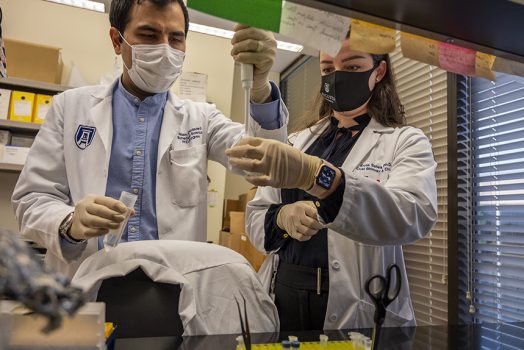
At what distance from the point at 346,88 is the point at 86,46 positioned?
291 cm

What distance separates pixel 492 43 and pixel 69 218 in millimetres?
969

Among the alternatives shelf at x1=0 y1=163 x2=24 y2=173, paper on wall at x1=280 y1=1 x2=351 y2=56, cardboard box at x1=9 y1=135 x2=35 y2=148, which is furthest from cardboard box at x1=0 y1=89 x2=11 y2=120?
paper on wall at x1=280 y1=1 x2=351 y2=56

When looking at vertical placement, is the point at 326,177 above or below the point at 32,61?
below

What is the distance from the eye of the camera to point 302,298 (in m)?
1.10

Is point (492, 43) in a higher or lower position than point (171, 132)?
higher

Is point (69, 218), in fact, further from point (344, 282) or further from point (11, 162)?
point (11, 162)

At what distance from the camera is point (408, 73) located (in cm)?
267

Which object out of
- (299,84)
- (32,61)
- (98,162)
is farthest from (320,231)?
(299,84)

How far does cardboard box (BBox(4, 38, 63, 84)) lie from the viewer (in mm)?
2811

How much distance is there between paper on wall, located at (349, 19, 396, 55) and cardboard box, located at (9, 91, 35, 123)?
8.96 ft

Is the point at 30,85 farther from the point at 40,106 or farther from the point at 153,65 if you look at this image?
the point at 153,65

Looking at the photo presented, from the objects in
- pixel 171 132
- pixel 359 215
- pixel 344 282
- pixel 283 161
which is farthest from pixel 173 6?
pixel 344 282

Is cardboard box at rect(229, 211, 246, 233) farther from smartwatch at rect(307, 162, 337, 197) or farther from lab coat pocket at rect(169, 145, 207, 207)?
smartwatch at rect(307, 162, 337, 197)

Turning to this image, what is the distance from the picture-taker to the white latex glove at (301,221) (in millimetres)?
999
